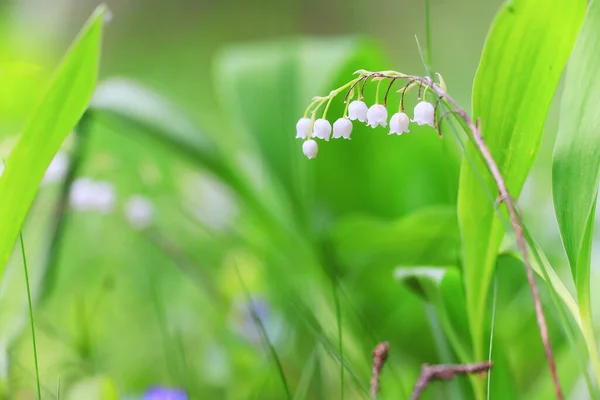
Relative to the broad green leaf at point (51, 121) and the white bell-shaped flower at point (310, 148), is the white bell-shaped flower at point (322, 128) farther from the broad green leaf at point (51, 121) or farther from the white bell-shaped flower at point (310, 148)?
the broad green leaf at point (51, 121)

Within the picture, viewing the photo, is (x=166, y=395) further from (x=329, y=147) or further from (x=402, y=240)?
(x=329, y=147)

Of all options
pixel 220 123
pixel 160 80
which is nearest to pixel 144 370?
pixel 220 123

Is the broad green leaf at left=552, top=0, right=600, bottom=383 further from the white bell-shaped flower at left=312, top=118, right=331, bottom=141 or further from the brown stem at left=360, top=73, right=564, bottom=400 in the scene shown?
the white bell-shaped flower at left=312, top=118, right=331, bottom=141

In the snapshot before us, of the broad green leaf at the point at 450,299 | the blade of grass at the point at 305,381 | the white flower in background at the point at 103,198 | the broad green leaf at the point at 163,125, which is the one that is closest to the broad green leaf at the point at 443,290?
the broad green leaf at the point at 450,299

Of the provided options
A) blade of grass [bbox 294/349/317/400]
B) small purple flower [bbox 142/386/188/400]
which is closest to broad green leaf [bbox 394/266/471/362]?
blade of grass [bbox 294/349/317/400]

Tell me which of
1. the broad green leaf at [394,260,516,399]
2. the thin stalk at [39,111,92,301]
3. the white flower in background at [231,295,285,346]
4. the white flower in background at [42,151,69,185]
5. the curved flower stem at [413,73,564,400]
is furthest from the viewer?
the white flower in background at [231,295,285,346]

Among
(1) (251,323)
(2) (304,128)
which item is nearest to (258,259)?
(1) (251,323)
